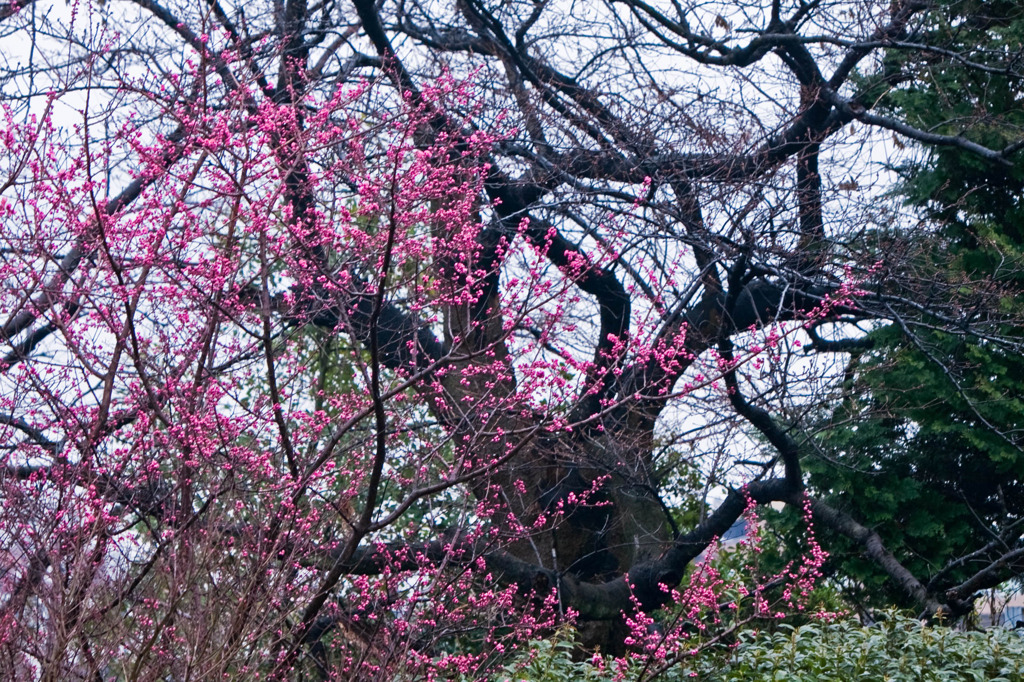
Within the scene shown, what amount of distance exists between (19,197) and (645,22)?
213 inches

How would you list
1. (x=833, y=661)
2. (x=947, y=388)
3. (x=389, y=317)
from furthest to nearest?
1. (x=947, y=388)
2. (x=389, y=317)
3. (x=833, y=661)

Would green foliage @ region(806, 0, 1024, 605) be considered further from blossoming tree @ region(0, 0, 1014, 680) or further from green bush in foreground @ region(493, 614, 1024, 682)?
green bush in foreground @ region(493, 614, 1024, 682)

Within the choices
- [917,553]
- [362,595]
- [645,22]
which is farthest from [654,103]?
[917,553]

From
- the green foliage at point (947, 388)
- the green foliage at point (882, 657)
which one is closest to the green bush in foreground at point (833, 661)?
the green foliage at point (882, 657)

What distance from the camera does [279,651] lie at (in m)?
4.20

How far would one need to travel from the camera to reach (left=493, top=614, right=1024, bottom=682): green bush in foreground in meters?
5.14

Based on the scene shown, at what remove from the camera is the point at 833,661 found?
5.30 meters

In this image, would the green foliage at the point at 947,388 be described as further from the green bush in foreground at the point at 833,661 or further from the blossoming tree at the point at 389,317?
the green bush in foreground at the point at 833,661

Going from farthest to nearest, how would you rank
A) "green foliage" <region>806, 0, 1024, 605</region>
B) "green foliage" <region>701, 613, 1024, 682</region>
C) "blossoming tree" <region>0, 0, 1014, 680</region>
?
"green foliage" <region>806, 0, 1024, 605</region> → "green foliage" <region>701, 613, 1024, 682</region> → "blossoming tree" <region>0, 0, 1014, 680</region>

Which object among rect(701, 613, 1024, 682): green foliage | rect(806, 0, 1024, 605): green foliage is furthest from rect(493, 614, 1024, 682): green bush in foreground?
rect(806, 0, 1024, 605): green foliage

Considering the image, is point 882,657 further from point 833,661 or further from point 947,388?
point 947,388

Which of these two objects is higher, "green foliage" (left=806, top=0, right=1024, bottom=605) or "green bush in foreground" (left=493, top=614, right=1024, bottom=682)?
"green foliage" (left=806, top=0, right=1024, bottom=605)

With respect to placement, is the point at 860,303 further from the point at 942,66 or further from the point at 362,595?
the point at 362,595

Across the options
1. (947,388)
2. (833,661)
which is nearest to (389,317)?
(833,661)
